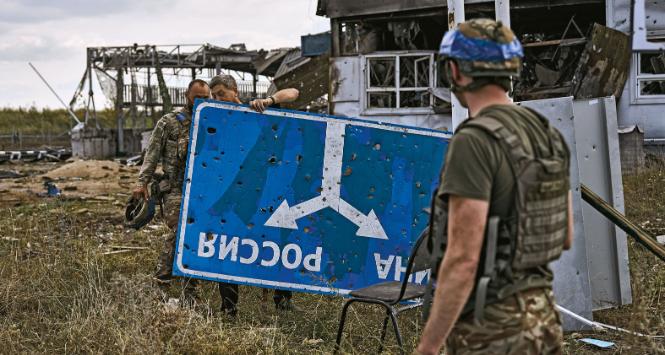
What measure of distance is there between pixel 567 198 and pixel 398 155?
284cm

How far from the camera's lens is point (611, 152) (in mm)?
5348

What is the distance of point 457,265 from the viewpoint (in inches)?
85.5

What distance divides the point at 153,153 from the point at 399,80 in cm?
1003

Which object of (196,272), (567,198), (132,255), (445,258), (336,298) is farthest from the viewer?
(132,255)

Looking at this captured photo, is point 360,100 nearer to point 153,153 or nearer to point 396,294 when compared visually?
point 153,153

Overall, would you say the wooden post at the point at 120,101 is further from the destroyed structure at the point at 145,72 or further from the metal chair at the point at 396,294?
the metal chair at the point at 396,294

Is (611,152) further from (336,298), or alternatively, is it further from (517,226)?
(517,226)

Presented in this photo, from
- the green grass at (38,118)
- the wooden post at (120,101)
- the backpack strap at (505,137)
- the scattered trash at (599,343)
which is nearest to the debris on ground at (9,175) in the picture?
the wooden post at (120,101)

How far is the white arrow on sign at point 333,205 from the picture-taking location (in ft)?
16.9

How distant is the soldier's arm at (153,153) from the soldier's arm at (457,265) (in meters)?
A: 4.17

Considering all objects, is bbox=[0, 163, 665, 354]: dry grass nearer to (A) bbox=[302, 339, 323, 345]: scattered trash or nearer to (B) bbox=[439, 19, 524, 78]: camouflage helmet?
(A) bbox=[302, 339, 323, 345]: scattered trash

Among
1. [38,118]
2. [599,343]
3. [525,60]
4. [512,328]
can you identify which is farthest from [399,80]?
[38,118]

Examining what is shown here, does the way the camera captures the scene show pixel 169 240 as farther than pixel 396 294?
Yes

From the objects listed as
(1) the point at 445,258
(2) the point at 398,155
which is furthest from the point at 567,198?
(2) the point at 398,155
